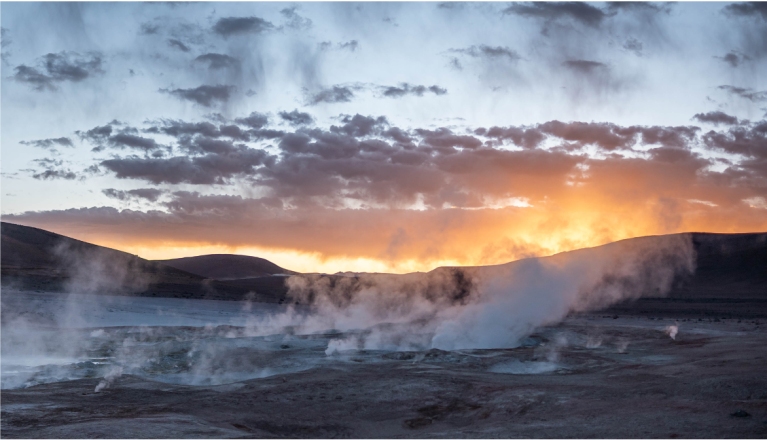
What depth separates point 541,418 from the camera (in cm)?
1434

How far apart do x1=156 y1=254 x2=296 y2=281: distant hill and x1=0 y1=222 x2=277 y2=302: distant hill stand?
148ft

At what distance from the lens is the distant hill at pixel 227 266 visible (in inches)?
6160

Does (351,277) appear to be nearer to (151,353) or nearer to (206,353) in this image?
(151,353)

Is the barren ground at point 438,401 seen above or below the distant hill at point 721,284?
below

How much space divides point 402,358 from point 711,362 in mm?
11911

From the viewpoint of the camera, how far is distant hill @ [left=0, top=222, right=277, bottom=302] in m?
64.2

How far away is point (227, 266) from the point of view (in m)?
164

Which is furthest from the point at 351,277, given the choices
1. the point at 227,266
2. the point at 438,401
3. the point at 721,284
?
the point at 227,266

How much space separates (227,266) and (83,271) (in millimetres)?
76437

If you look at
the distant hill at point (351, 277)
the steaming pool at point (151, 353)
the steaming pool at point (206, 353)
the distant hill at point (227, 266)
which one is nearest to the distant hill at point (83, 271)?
the distant hill at point (351, 277)

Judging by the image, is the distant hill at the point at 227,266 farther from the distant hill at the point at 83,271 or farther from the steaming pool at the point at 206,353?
the steaming pool at the point at 206,353

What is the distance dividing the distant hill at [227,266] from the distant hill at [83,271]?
4496cm

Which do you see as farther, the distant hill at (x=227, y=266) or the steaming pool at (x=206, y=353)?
the distant hill at (x=227, y=266)

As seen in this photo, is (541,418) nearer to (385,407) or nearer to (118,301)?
(385,407)
